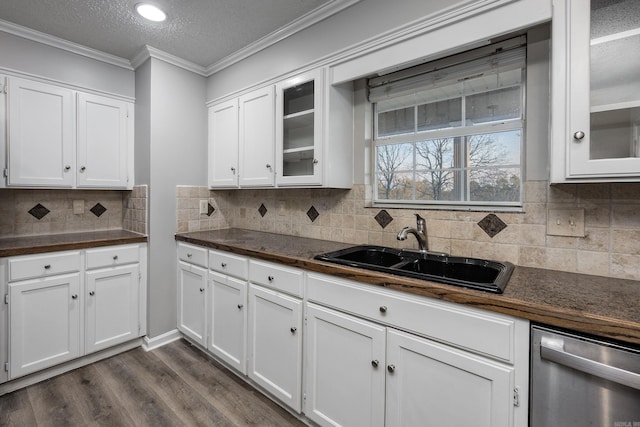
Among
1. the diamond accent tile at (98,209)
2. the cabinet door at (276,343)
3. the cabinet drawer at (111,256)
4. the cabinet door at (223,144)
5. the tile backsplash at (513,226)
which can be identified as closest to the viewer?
the tile backsplash at (513,226)

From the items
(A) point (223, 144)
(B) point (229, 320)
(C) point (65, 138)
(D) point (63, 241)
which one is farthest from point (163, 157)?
(B) point (229, 320)

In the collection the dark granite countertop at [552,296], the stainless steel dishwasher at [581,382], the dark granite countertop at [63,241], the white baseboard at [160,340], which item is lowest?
the white baseboard at [160,340]

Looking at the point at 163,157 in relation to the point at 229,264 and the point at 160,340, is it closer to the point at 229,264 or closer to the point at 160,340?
the point at 229,264

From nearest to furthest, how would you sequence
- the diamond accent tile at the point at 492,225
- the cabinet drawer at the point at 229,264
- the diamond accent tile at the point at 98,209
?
1. the diamond accent tile at the point at 492,225
2. the cabinet drawer at the point at 229,264
3. the diamond accent tile at the point at 98,209

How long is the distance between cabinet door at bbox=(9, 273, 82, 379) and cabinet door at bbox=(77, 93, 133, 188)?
0.82 meters

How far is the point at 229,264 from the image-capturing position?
2082 millimetres

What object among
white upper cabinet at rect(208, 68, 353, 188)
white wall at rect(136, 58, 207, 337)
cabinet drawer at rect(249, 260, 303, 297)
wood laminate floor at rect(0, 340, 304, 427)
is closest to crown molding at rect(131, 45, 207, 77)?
white wall at rect(136, 58, 207, 337)

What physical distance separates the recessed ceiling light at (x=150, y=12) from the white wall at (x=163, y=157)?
1.76ft

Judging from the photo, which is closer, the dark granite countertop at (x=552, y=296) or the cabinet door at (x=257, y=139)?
the dark granite countertop at (x=552, y=296)

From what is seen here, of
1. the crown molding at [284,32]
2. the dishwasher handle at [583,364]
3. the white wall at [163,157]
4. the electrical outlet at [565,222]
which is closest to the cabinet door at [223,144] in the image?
the white wall at [163,157]

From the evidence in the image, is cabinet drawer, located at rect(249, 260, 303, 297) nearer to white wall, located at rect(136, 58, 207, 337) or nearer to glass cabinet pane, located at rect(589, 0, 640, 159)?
white wall, located at rect(136, 58, 207, 337)

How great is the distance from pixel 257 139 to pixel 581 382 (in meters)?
2.21

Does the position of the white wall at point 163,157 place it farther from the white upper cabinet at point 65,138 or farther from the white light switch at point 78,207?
the white light switch at point 78,207

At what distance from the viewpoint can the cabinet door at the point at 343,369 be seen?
1.35 m
